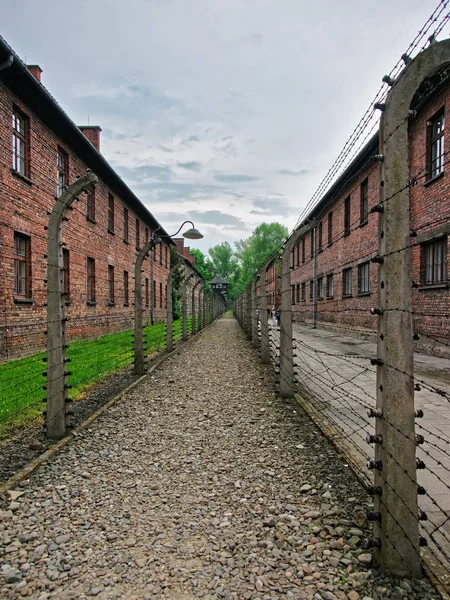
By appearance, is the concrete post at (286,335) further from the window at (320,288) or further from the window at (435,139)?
the window at (320,288)

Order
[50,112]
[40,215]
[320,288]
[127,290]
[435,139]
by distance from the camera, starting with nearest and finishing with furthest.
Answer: [435,139]
[40,215]
[50,112]
[127,290]
[320,288]

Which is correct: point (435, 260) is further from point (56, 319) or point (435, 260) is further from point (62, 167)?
point (62, 167)

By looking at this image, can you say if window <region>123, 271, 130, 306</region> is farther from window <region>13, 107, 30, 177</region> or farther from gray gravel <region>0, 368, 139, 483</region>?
gray gravel <region>0, 368, 139, 483</region>

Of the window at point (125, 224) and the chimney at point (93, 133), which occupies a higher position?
the chimney at point (93, 133)

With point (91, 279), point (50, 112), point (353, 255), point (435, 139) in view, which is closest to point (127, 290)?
point (91, 279)

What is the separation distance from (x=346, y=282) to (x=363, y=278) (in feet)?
6.93

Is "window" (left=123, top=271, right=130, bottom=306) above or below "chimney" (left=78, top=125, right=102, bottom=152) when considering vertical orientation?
below

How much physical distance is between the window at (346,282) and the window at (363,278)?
1100 mm

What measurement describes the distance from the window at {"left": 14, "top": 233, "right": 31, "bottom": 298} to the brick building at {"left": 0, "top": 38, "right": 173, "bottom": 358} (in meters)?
0.02

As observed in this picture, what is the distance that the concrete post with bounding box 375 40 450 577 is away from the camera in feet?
7.18

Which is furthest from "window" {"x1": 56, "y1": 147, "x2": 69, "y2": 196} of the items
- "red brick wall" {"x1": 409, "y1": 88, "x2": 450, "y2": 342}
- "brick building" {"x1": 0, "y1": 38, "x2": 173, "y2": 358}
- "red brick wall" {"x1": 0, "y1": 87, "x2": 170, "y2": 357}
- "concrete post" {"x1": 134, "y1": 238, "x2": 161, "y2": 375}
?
"red brick wall" {"x1": 409, "y1": 88, "x2": 450, "y2": 342}

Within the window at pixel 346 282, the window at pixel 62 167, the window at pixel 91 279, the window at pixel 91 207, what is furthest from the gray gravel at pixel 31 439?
the window at pixel 346 282

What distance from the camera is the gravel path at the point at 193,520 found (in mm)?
2152

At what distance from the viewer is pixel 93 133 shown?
19.6 metres
